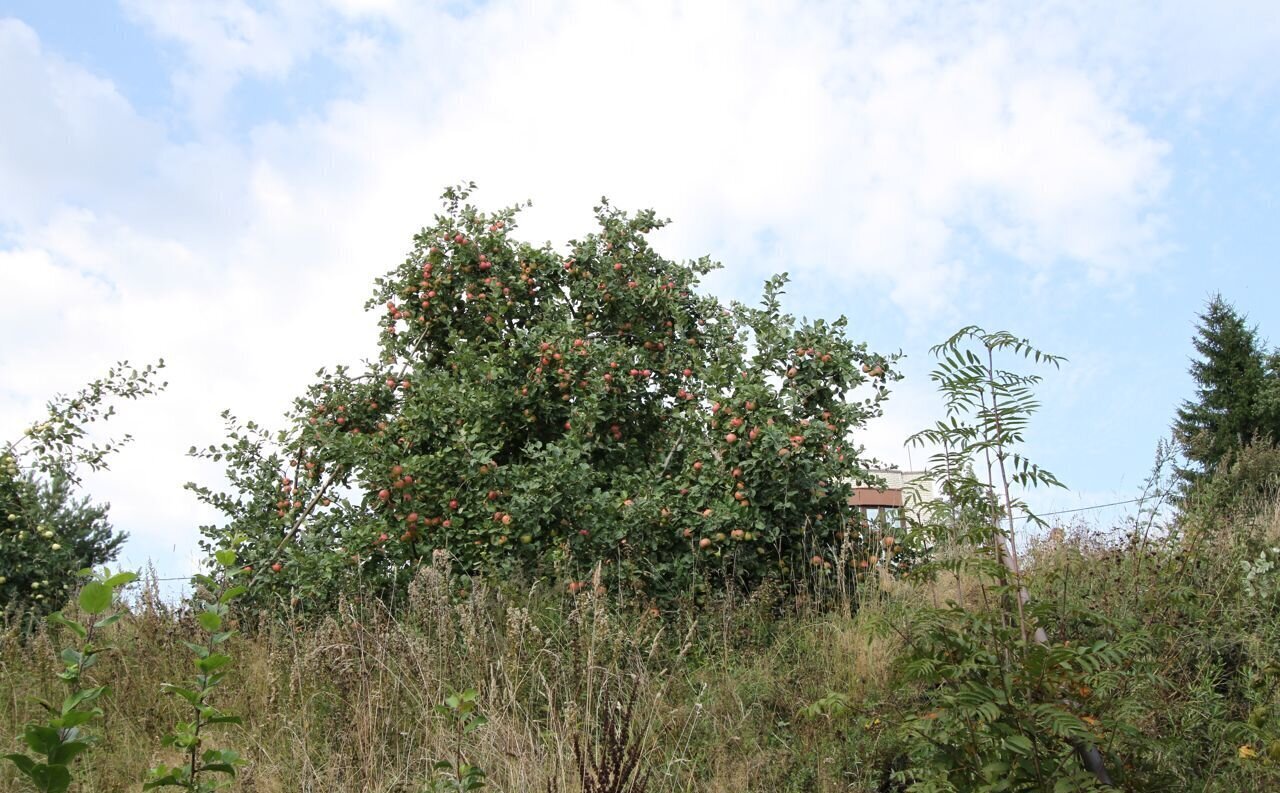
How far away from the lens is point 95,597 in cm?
197

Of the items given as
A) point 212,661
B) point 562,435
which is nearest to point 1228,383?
point 562,435

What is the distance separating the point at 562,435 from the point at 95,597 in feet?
18.2

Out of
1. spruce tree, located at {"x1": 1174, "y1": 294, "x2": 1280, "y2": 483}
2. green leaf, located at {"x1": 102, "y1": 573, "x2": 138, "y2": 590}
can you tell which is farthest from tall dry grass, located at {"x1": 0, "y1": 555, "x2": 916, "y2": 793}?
spruce tree, located at {"x1": 1174, "y1": 294, "x2": 1280, "y2": 483}

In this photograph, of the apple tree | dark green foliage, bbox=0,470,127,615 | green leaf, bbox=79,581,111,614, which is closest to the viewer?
green leaf, bbox=79,581,111,614

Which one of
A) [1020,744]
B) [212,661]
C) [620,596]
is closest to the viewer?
[1020,744]

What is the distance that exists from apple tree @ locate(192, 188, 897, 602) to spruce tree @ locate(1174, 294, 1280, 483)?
63.5 feet

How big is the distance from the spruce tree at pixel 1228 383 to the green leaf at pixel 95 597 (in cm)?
2474

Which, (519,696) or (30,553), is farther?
(30,553)

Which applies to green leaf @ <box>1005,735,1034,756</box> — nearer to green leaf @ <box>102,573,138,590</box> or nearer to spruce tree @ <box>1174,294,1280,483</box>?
green leaf @ <box>102,573,138,590</box>

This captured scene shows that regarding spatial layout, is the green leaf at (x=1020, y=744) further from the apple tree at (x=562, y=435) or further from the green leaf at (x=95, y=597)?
the apple tree at (x=562, y=435)

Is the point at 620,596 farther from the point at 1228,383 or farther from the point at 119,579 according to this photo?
the point at 1228,383

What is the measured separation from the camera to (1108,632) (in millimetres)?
4562

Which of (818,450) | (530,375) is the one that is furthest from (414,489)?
(818,450)

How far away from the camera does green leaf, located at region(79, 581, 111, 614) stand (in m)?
1.93
